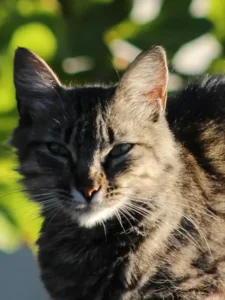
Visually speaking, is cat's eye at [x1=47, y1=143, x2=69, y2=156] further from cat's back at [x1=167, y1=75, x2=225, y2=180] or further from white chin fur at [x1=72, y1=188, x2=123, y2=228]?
cat's back at [x1=167, y1=75, x2=225, y2=180]

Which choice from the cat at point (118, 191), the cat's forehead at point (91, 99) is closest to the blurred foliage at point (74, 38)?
the cat at point (118, 191)

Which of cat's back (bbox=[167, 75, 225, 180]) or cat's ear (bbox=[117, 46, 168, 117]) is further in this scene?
cat's back (bbox=[167, 75, 225, 180])

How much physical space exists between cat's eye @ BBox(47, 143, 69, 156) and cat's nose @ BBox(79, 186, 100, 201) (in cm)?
11

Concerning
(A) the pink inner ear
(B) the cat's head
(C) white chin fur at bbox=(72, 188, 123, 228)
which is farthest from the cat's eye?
(A) the pink inner ear

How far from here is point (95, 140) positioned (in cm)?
185

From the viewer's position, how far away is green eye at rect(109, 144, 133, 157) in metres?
1.87

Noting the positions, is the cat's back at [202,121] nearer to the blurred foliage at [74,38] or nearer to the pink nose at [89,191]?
the blurred foliage at [74,38]

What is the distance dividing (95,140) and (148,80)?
0.19m

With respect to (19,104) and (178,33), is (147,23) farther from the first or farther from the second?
(19,104)

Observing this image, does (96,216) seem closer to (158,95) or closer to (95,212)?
(95,212)

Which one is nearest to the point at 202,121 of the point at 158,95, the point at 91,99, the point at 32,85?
the point at 158,95

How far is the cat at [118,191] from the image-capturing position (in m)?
1.86

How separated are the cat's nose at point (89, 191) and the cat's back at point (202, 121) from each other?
0.32m

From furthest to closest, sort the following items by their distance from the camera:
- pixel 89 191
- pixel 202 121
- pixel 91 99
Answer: pixel 202 121 → pixel 91 99 → pixel 89 191
